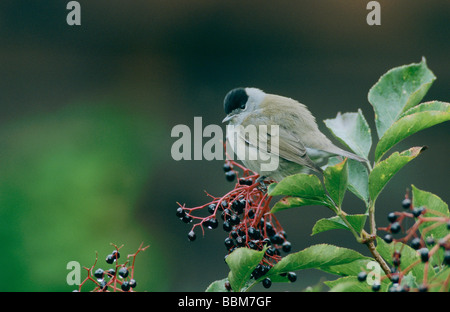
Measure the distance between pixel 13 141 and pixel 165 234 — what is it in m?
1.25

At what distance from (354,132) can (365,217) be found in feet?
1.13

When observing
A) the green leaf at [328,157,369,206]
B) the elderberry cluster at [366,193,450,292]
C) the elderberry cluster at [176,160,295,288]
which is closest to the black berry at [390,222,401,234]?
the elderberry cluster at [366,193,450,292]

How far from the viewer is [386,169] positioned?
1072 mm

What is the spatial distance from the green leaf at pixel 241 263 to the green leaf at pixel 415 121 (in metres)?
0.39

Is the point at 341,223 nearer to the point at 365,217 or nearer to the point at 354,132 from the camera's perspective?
the point at 365,217

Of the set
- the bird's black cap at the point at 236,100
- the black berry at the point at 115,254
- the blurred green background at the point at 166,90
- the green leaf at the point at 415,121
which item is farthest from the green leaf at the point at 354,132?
the blurred green background at the point at 166,90

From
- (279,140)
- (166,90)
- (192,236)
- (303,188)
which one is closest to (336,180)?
(303,188)

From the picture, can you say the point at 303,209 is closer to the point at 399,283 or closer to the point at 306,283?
the point at 306,283

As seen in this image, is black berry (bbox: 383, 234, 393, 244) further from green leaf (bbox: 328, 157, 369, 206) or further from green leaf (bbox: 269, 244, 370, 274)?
green leaf (bbox: 328, 157, 369, 206)

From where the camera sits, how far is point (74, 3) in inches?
173

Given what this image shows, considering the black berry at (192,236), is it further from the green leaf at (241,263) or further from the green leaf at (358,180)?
the green leaf at (358,180)

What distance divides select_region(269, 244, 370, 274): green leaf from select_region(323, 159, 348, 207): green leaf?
11cm

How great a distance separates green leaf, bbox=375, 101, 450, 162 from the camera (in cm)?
108
